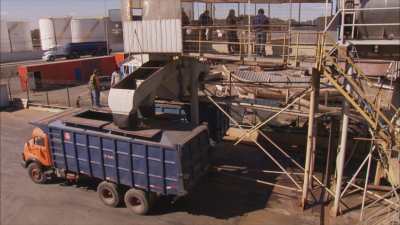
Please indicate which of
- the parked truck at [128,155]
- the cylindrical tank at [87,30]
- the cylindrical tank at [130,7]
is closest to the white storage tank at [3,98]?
the parked truck at [128,155]

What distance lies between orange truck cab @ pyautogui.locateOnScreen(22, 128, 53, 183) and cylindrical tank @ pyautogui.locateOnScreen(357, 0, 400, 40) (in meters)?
11.1

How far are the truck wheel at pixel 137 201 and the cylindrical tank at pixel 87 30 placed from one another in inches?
1901

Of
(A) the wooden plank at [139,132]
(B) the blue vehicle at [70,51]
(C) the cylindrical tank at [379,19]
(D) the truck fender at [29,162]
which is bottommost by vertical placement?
(D) the truck fender at [29,162]

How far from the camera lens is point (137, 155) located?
11320mm

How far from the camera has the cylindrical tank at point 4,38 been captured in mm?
52391

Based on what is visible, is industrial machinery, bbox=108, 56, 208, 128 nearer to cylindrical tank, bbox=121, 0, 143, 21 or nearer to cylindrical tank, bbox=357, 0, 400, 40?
cylindrical tank, bbox=121, 0, 143, 21

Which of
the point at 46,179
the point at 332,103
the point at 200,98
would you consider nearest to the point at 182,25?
the point at 200,98

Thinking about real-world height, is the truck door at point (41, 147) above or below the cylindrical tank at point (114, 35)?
below

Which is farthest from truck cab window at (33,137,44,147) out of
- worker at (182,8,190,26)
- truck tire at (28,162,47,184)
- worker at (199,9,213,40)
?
worker at (199,9,213,40)

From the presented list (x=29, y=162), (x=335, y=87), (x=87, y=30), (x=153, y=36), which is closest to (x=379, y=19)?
(x=335, y=87)

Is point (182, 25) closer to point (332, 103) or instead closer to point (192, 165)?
point (192, 165)

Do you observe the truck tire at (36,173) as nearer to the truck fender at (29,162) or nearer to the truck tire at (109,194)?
the truck fender at (29,162)

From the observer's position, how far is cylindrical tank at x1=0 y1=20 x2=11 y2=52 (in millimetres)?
52391

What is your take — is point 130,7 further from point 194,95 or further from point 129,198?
point 129,198
